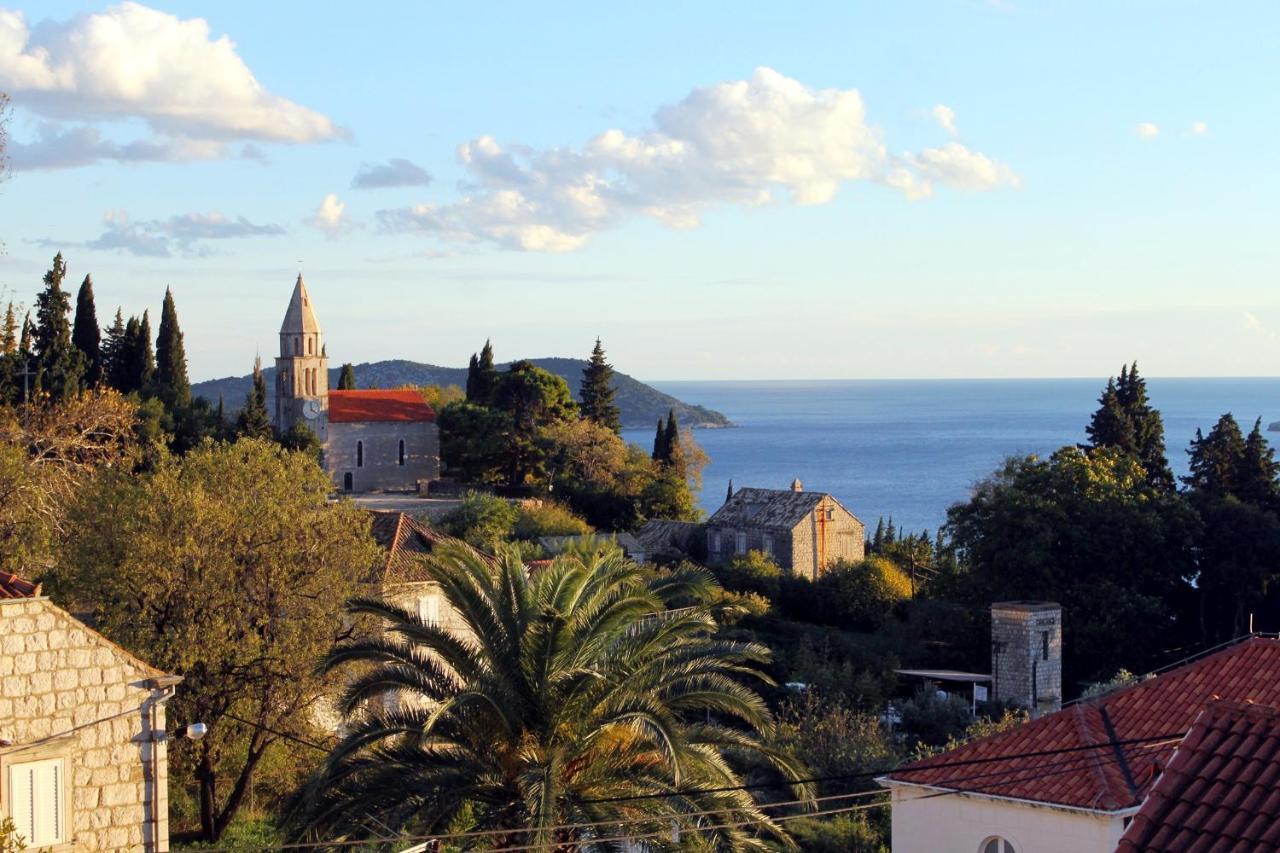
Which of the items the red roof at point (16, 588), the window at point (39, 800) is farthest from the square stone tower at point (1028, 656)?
the red roof at point (16, 588)

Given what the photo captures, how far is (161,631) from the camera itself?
24984 mm

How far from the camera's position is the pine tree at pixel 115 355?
67.6m

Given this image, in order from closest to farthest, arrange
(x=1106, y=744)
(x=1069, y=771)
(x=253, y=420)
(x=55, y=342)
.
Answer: (x=1069, y=771), (x=1106, y=744), (x=55, y=342), (x=253, y=420)

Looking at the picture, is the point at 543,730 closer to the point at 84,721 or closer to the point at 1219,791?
the point at 84,721

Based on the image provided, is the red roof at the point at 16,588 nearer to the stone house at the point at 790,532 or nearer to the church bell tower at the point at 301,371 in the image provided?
the stone house at the point at 790,532

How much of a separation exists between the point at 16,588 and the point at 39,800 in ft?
5.83

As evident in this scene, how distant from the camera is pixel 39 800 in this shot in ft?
41.2

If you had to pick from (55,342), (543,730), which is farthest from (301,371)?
(543,730)

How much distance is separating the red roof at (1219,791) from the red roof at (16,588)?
9.06 m

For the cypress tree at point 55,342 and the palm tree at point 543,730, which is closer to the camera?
the palm tree at point 543,730

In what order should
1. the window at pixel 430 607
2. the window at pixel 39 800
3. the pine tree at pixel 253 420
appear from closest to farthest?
the window at pixel 39 800 → the window at pixel 430 607 → the pine tree at pixel 253 420

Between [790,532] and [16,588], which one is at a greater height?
[16,588]

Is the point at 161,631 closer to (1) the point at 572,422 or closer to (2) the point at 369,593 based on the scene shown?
(2) the point at 369,593

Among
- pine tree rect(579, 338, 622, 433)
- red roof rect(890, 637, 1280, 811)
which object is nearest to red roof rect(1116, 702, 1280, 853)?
red roof rect(890, 637, 1280, 811)
